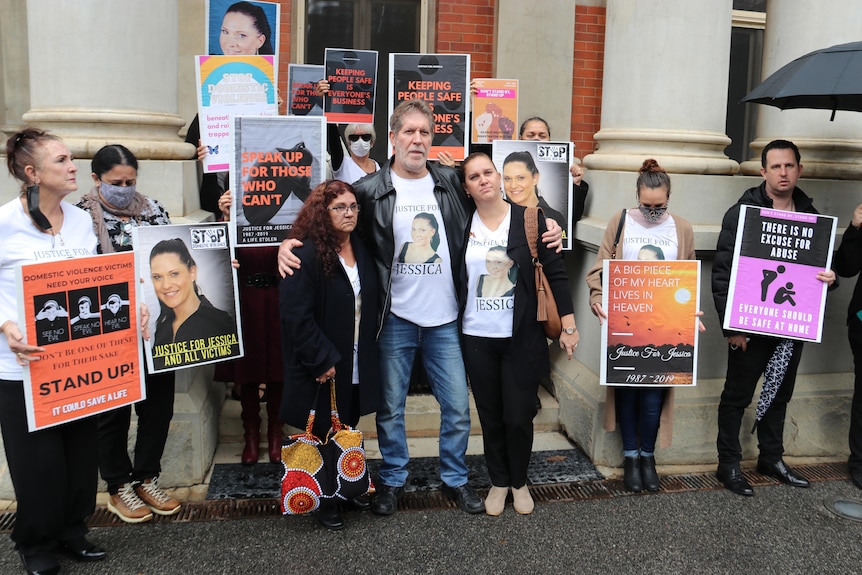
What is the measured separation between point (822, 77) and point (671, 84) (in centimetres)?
111

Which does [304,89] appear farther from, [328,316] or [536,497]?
[536,497]

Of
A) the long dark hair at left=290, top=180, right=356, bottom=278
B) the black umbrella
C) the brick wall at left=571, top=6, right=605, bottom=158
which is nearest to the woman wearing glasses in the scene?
the long dark hair at left=290, top=180, right=356, bottom=278

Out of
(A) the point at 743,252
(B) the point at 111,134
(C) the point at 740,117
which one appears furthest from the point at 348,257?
(C) the point at 740,117

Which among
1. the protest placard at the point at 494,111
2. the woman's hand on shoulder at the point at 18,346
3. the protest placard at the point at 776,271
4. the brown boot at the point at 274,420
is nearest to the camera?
the woman's hand on shoulder at the point at 18,346

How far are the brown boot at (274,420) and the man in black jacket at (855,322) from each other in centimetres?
365

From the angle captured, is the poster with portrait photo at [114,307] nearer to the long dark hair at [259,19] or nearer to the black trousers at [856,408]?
the long dark hair at [259,19]

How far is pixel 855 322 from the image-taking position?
16.2 ft

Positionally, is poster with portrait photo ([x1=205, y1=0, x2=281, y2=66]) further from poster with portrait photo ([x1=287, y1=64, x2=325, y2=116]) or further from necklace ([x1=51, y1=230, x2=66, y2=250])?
necklace ([x1=51, y1=230, x2=66, y2=250])

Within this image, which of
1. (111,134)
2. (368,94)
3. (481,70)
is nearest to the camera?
(111,134)

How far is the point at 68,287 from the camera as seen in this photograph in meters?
3.41

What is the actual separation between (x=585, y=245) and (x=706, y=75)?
1393 mm

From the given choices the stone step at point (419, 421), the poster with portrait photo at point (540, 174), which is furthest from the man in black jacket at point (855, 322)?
the stone step at point (419, 421)

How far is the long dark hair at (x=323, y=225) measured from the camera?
155 inches

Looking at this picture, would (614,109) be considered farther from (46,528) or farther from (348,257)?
(46,528)
